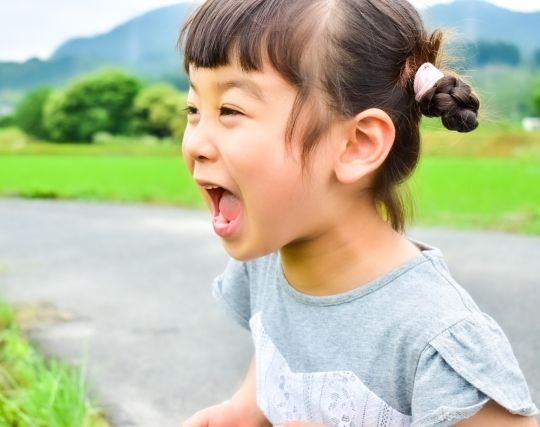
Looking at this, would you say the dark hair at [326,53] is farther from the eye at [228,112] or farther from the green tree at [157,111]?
the green tree at [157,111]

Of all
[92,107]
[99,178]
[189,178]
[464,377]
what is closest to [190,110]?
[464,377]

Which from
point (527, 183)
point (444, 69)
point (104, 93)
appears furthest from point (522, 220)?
point (104, 93)

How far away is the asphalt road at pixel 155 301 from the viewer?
2219 millimetres

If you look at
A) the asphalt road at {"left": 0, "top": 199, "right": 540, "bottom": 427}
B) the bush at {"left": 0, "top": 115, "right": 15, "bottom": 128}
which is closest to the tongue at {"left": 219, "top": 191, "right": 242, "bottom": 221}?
the asphalt road at {"left": 0, "top": 199, "right": 540, "bottom": 427}

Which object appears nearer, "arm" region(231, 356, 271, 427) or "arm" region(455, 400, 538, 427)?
"arm" region(455, 400, 538, 427)

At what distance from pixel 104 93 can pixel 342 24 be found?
924cm

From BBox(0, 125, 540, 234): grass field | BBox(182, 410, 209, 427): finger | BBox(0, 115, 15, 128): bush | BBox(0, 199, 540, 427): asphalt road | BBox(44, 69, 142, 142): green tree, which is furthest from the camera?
BBox(44, 69, 142, 142): green tree

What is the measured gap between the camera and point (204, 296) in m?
3.23

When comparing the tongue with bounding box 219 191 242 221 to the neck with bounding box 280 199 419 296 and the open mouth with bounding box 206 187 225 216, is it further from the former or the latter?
the neck with bounding box 280 199 419 296

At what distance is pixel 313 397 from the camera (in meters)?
1.42

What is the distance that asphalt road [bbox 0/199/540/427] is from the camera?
7.28ft

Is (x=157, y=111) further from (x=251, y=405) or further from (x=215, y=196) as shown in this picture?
(x=215, y=196)

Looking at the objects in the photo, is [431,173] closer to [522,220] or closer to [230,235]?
[522,220]

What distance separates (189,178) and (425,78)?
6046 millimetres
